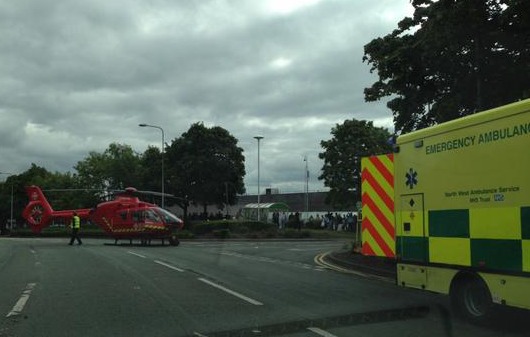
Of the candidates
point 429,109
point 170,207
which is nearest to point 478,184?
point 429,109

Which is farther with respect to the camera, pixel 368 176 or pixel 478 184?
pixel 368 176

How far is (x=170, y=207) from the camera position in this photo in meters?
77.7

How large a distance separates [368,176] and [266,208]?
44.9m

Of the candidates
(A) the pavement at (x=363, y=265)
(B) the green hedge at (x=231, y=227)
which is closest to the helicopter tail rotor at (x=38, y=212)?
(B) the green hedge at (x=231, y=227)

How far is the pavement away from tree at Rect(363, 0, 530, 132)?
13.6ft

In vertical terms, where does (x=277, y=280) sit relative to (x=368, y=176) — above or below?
below

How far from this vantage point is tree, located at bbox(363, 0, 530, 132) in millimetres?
13898

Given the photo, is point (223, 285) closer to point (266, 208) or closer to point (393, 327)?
point (393, 327)

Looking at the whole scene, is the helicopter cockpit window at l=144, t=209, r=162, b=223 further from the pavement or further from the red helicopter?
the pavement

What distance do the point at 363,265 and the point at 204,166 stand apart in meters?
42.5

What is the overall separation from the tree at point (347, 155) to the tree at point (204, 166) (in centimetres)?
1269

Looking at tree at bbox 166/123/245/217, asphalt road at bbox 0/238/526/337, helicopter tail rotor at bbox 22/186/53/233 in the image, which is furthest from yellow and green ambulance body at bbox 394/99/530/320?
tree at bbox 166/123/245/217

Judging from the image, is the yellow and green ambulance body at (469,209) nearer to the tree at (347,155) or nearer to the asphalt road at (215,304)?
the asphalt road at (215,304)

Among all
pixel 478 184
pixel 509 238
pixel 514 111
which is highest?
pixel 514 111
